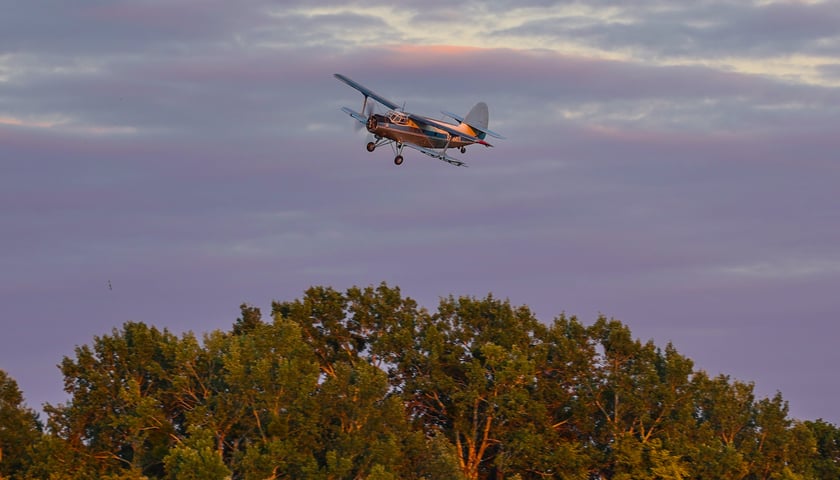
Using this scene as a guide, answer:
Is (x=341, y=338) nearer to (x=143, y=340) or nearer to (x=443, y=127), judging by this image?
(x=143, y=340)

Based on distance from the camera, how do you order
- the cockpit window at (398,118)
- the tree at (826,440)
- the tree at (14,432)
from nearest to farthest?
1. the cockpit window at (398,118)
2. the tree at (14,432)
3. the tree at (826,440)

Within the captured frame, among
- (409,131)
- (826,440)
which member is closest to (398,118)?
(409,131)

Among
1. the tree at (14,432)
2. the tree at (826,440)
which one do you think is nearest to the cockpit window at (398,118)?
the tree at (14,432)

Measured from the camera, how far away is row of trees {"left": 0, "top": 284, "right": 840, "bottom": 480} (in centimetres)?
12188

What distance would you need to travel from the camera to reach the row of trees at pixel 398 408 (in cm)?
12188

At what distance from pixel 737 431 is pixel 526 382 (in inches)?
862

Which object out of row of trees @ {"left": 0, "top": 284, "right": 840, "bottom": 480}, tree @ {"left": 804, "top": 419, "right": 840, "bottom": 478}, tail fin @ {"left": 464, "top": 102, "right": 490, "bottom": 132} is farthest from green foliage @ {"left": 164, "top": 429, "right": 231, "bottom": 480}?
tree @ {"left": 804, "top": 419, "right": 840, "bottom": 478}

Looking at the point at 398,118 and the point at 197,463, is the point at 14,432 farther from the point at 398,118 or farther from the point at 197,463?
the point at 398,118

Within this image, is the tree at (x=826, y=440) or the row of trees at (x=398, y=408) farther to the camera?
the tree at (x=826, y=440)

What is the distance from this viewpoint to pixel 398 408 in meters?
124

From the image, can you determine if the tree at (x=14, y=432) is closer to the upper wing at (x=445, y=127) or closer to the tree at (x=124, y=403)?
the tree at (x=124, y=403)

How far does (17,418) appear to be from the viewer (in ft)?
436

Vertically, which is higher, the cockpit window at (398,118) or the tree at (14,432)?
the cockpit window at (398,118)

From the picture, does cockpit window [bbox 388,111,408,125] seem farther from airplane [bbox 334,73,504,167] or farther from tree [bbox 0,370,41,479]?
tree [bbox 0,370,41,479]
